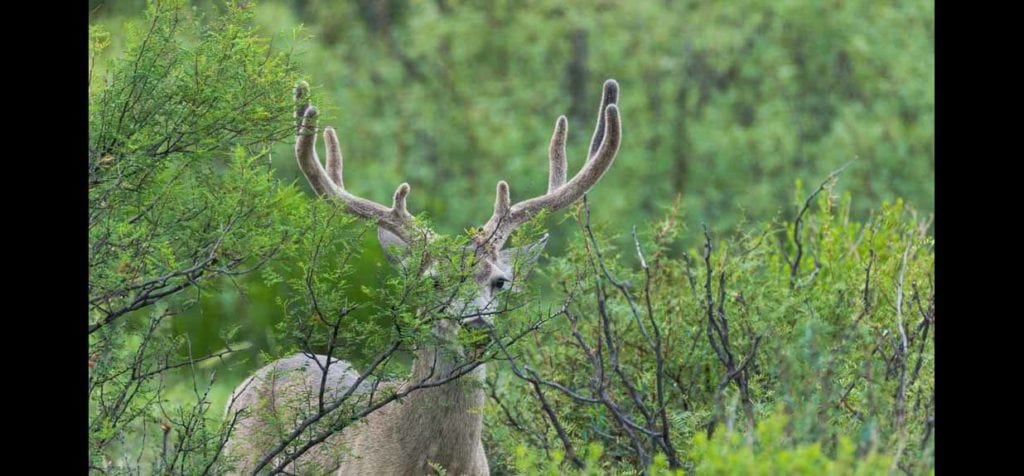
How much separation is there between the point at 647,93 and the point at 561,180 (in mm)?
11804

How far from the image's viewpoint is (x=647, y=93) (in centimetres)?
1830

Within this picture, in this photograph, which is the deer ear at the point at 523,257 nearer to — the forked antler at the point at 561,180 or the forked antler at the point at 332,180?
the forked antler at the point at 561,180

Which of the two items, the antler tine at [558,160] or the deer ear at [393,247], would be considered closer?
the deer ear at [393,247]

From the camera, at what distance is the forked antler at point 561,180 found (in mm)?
6039

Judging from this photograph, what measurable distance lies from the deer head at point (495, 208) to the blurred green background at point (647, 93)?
10.0 metres

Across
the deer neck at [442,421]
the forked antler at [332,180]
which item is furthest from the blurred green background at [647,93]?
the deer neck at [442,421]

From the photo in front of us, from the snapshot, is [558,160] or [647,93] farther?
[647,93]

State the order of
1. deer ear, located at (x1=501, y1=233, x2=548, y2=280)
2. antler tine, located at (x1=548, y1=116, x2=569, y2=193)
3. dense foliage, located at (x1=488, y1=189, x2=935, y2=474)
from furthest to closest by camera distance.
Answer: antler tine, located at (x1=548, y1=116, x2=569, y2=193), deer ear, located at (x1=501, y1=233, x2=548, y2=280), dense foliage, located at (x1=488, y1=189, x2=935, y2=474)

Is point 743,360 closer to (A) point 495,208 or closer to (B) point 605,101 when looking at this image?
(A) point 495,208

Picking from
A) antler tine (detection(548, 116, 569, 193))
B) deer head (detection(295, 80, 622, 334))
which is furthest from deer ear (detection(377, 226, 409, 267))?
antler tine (detection(548, 116, 569, 193))

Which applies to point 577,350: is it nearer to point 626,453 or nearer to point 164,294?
point 626,453

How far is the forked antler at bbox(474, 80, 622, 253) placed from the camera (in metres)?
6.04

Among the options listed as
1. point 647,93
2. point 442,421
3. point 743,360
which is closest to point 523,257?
point 442,421

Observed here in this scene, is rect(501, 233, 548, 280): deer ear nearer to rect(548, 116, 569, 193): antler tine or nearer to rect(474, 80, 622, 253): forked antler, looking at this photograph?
rect(474, 80, 622, 253): forked antler
